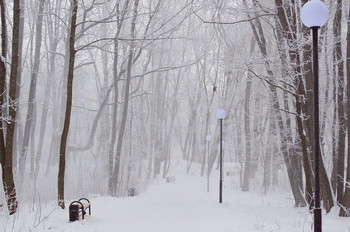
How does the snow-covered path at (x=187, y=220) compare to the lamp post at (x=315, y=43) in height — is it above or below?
below

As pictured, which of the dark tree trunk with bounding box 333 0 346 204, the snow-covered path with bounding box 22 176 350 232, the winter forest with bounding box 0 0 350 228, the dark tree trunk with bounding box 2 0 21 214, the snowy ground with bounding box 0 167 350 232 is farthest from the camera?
the dark tree trunk with bounding box 333 0 346 204

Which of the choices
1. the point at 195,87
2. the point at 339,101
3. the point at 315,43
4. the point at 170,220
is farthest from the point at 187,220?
the point at 195,87

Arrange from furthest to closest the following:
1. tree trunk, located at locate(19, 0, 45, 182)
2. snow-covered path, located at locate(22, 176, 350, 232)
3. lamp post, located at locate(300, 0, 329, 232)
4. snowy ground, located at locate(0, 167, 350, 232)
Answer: tree trunk, located at locate(19, 0, 45, 182) < snow-covered path, located at locate(22, 176, 350, 232) < snowy ground, located at locate(0, 167, 350, 232) < lamp post, located at locate(300, 0, 329, 232)

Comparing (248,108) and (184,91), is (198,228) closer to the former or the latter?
(248,108)

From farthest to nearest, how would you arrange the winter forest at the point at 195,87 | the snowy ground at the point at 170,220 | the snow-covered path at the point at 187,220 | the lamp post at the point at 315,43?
1. the winter forest at the point at 195,87
2. the snow-covered path at the point at 187,220
3. the snowy ground at the point at 170,220
4. the lamp post at the point at 315,43

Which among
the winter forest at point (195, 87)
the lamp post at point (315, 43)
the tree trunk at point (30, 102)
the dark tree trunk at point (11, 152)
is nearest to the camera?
the lamp post at point (315, 43)

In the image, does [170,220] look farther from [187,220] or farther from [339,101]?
[339,101]

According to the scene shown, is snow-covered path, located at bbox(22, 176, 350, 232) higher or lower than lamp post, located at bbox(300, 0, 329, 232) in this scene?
lower

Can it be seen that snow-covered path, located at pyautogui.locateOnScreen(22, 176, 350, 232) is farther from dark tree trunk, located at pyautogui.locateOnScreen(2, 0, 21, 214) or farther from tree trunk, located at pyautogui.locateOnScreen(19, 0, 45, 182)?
tree trunk, located at pyautogui.locateOnScreen(19, 0, 45, 182)

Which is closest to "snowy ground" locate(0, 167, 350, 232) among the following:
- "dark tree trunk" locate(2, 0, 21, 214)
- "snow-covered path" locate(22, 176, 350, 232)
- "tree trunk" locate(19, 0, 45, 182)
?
"snow-covered path" locate(22, 176, 350, 232)

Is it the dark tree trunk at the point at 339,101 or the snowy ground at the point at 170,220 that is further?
the dark tree trunk at the point at 339,101

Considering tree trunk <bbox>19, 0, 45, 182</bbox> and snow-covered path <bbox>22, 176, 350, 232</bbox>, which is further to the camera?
tree trunk <bbox>19, 0, 45, 182</bbox>

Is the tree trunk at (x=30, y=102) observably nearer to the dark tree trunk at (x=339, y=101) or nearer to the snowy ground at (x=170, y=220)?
the snowy ground at (x=170, y=220)

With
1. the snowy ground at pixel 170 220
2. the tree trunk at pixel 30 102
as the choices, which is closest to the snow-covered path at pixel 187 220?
the snowy ground at pixel 170 220
